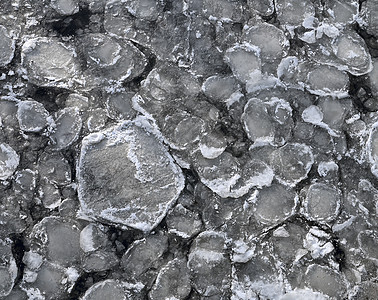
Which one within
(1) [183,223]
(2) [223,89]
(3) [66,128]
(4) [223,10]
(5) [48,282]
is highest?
(4) [223,10]

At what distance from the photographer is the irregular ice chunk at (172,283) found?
107cm

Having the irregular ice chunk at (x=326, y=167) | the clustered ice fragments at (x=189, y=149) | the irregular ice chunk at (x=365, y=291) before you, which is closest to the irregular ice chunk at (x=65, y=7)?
the clustered ice fragments at (x=189, y=149)

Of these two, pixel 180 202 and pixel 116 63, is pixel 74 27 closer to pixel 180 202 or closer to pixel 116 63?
pixel 116 63

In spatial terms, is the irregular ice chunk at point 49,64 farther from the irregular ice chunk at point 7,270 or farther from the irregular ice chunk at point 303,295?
the irregular ice chunk at point 303,295

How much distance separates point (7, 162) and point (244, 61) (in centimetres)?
59

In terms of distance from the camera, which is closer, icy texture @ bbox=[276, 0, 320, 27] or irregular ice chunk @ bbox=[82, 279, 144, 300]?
irregular ice chunk @ bbox=[82, 279, 144, 300]

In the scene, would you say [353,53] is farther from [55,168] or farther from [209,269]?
[55,168]

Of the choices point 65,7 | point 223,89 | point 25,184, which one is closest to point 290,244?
point 223,89

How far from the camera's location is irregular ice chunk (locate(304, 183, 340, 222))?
1099 mm

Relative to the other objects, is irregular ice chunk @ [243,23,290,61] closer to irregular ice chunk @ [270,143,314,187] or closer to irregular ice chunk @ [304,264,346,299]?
irregular ice chunk @ [270,143,314,187]

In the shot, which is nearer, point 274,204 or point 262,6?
point 274,204

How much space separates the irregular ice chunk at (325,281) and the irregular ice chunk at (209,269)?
0.18 meters

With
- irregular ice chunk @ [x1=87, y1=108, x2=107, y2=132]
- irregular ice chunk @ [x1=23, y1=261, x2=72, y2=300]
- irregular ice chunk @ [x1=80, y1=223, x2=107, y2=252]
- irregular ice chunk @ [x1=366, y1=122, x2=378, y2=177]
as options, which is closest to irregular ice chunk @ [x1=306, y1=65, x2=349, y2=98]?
irregular ice chunk @ [x1=366, y1=122, x2=378, y2=177]

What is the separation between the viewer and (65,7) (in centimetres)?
121
